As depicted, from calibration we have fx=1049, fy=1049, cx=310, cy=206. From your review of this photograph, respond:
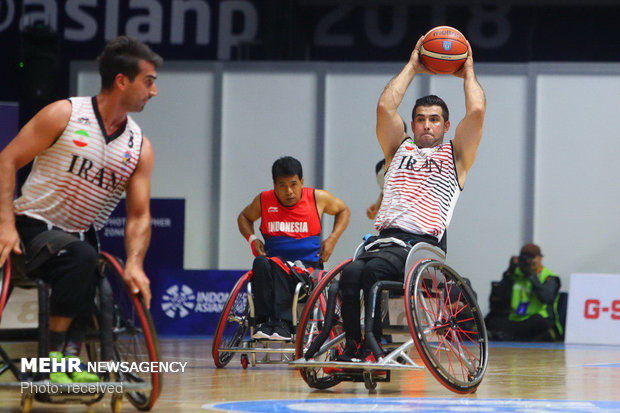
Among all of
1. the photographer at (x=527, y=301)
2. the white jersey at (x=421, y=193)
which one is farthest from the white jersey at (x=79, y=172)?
the photographer at (x=527, y=301)

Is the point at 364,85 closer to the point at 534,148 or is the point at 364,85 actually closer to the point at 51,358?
the point at 534,148

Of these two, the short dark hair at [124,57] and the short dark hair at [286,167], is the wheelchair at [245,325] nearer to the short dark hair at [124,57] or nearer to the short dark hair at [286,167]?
the short dark hair at [286,167]

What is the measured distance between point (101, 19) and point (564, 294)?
617cm

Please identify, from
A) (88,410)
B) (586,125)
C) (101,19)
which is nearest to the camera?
(88,410)

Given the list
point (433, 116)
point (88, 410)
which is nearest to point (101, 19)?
point (433, 116)

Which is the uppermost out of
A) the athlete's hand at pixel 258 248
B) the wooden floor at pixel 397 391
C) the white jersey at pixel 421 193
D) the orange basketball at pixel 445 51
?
the orange basketball at pixel 445 51

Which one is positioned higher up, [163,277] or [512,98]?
[512,98]

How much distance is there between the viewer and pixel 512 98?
11289mm

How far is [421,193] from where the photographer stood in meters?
4.73

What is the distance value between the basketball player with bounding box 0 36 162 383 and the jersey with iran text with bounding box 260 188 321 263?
116 inches

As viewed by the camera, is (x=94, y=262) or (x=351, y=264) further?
(x=351, y=264)

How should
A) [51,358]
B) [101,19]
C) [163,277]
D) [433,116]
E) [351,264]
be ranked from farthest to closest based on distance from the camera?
[101,19] < [163,277] < [433,116] < [351,264] < [51,358]

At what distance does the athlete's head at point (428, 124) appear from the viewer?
16.4ft

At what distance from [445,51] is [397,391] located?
1.57 metres
